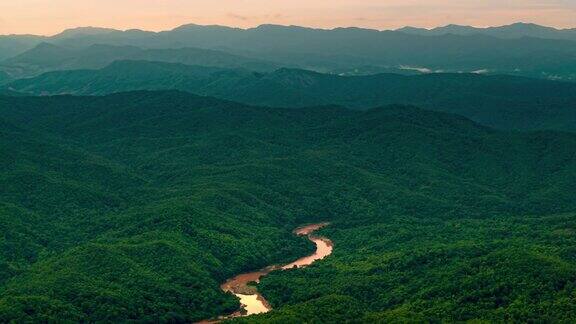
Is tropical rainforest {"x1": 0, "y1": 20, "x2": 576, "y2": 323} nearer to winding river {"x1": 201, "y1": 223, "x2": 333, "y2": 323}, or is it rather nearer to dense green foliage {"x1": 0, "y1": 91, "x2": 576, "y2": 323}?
dense green foliage {"x1": 0, "y1": 91, "x2": 576, "y2": 323}

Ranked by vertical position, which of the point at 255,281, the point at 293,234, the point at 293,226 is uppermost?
the point at 293,226

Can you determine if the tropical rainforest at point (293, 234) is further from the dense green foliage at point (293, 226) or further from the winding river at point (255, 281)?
the winding river at point (255, 281)

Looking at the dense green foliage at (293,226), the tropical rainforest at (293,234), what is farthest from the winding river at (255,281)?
the dense green foliage at (293,226)

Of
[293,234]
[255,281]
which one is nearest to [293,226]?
[293,234]

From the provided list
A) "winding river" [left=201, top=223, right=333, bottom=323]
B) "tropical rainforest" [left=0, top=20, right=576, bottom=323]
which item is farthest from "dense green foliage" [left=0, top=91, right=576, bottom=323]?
"winding river" [left=201, top=223, right=333, bottom=323]

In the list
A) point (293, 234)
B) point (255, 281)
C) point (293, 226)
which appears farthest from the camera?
point (293, 226)

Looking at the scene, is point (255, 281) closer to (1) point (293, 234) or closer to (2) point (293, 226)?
(1) point (293, 234)

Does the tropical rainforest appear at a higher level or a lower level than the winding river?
higher
